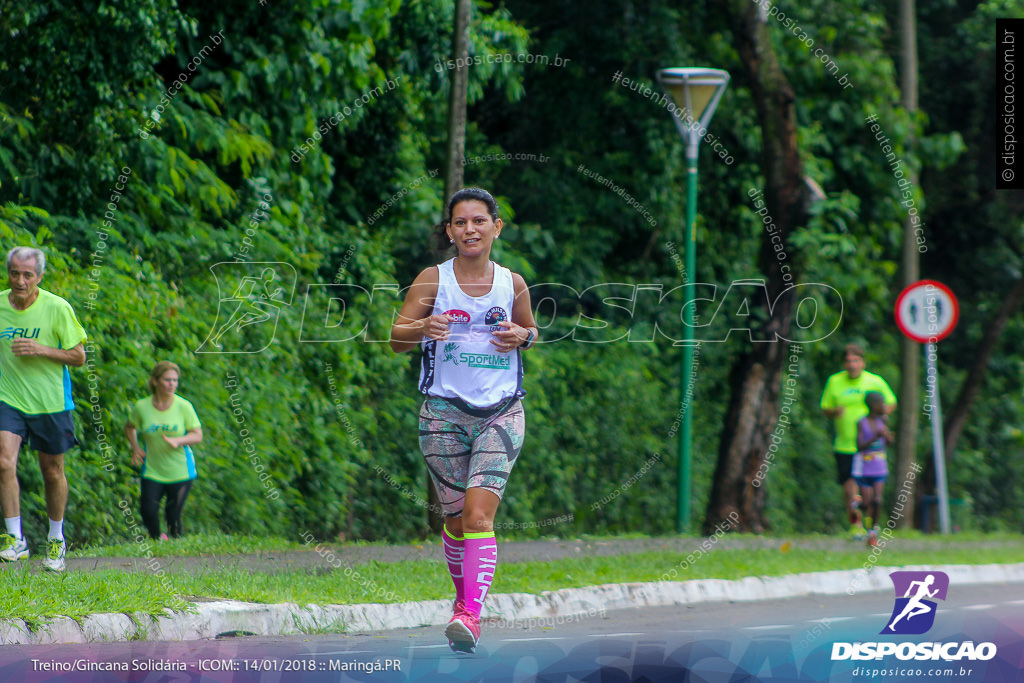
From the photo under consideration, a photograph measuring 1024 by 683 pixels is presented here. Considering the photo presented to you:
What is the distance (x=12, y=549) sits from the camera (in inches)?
321

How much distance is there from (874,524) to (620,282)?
14.8 ft

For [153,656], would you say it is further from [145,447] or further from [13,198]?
[13,198]

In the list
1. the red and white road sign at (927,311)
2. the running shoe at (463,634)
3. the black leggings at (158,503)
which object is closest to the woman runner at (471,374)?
the running shoe at (463,634)

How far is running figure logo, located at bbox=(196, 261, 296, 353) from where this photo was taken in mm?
11242

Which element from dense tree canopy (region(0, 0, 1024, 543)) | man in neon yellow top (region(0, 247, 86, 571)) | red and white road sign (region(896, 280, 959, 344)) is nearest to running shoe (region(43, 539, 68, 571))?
man in neon yellow top (region(0, 247, 86, 571))

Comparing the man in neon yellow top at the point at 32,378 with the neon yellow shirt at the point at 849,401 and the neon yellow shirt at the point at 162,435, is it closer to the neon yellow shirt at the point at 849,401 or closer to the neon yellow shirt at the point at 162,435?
the neon yellow shirt at the point at 162,435

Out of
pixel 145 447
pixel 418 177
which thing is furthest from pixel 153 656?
pixel 418 177

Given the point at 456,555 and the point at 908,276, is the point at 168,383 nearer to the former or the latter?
the point at 456,555

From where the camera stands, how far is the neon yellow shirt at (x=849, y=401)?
13820mm

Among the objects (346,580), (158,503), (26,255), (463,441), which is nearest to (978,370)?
(158,503)

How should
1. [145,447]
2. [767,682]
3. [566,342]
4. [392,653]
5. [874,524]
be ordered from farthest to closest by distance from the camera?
1. [566,342]
2. [874,524]
3. [145,447]
4. [392,653]
5. [767,682]

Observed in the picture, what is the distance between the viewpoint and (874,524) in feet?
45.6

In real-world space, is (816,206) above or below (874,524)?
above

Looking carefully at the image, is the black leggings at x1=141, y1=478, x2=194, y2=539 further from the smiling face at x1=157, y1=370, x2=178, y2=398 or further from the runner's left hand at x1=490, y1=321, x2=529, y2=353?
the runner's left hand at x1=490, y1=321, x2=529, y2=353
